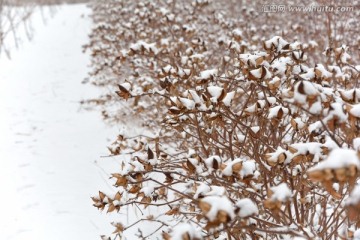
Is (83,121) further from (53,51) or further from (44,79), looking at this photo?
(53,51)

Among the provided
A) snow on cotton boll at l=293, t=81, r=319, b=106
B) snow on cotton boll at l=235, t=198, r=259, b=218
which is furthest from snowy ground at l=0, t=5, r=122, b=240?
snow on cotton boll at l=293, t=81, r=319, b=106

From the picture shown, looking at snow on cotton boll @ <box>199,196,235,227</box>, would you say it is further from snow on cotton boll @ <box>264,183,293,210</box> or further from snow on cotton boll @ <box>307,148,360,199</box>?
snow on cotton boll @ <box>307,148,360,199</box>

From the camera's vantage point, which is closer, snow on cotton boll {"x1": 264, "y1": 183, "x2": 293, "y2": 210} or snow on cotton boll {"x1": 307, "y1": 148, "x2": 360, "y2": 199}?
snow on cotton boll {"x1": 307, "y1": 148, "x2": 360, "y2": 199}

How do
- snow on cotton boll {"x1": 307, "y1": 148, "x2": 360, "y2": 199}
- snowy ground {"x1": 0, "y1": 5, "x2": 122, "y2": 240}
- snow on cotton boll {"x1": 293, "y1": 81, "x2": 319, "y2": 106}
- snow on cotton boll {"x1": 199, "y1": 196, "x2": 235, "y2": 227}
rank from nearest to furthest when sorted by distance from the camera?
snow on cotton boll {"x1": 307, "y1": 148, "x2": 360, "y2": 199}, snow on cotton boll {"x1": 199, "y1": 196, "x2": 235, "y2": 227}, snow on cotton boll {"x1": 293, "y1": 81, "x2": 319, "y2": 106}, snowy ground {"x1": 0, "y1": 5, "x2": 122, "y2": 240}

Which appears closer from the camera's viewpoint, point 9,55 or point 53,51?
point 9,55

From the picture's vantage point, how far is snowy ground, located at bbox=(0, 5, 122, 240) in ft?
11.2

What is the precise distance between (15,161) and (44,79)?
12.5ft

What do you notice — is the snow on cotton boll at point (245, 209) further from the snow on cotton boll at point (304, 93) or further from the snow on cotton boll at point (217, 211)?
the snow on cotton boll at point (304, 93)

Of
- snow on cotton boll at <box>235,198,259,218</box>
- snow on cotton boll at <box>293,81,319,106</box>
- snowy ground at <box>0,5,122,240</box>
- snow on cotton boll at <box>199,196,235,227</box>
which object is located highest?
snowy ground at <box>0,5,122,240</box>

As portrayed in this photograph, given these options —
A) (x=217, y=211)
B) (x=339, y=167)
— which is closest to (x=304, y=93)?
(x=339, y=167)

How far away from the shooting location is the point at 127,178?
5.74ft

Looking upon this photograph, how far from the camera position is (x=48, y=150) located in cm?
503

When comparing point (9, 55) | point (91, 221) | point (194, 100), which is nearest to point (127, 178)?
point (194, 100)

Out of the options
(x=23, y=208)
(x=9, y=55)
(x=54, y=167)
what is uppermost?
(x=9, y=55)
